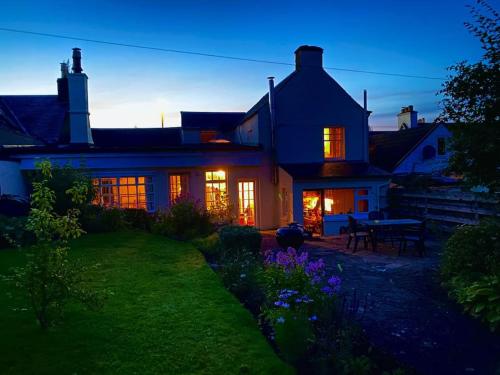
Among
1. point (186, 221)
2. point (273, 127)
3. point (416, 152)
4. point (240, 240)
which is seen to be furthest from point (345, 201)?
point (416, 152)

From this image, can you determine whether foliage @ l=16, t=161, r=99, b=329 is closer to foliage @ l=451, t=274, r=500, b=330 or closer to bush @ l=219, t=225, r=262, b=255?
bush @ l=219, t=225, r=262, b=255

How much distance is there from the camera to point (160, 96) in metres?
24.7

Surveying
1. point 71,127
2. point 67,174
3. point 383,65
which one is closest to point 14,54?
point 71,127

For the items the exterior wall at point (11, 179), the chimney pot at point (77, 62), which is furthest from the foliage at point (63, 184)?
the chimney pot at point (77, 62)

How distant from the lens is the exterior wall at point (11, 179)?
508 inches

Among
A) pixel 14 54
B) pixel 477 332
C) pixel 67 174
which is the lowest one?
pixel 477 332

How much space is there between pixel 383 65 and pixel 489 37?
1825 centimetres

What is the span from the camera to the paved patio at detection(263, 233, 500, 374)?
4062 millimetres

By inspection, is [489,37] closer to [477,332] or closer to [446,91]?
[446,91]

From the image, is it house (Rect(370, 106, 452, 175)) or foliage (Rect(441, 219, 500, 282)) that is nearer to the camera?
foliage (Rect(441, 219, 500, 282))

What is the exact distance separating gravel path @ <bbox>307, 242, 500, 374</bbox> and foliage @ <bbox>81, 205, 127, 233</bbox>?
28.6ft

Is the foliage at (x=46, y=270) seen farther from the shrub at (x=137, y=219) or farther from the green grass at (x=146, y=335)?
the shrub at (x=137, y=219)

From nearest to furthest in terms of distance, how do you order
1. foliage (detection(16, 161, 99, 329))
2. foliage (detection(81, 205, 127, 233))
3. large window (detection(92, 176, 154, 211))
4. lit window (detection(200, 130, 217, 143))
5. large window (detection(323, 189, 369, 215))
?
foliage (detection(16, 161, 99, 329))
foliage (detection(81, 205, 127, 233))
large window (detection(92, 176, 154, 211))
large window (detection(323, 189, 369, 215))
lit window (detection(200, 130, 217, 143))

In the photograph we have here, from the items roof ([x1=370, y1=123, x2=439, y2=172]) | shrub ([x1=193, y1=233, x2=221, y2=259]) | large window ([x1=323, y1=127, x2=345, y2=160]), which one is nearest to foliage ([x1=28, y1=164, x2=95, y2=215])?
shrub ([x1=193, y1=233, x2=221, y2=259])
